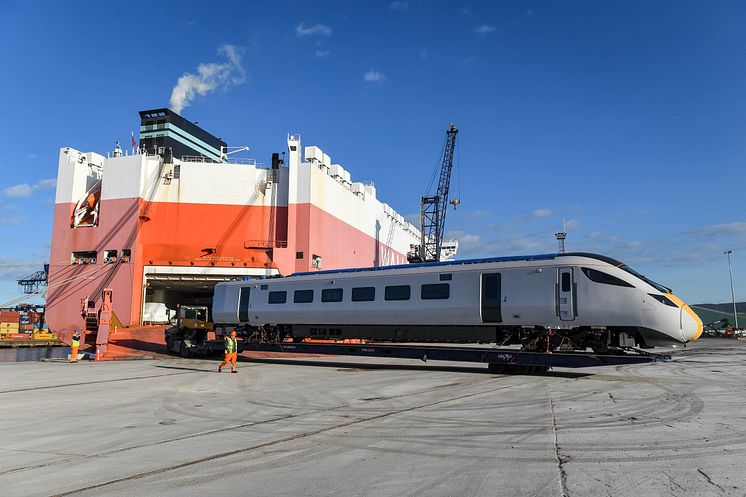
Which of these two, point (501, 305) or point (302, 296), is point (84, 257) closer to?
point (302, 296)

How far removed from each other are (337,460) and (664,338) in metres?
13.1

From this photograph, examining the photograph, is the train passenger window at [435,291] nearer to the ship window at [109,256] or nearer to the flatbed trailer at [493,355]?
the flatbed trailer at [493,355]

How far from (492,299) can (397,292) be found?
395 centimetres

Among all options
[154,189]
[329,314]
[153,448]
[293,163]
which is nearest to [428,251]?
[293,163]

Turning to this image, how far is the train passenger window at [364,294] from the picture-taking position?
848 inches

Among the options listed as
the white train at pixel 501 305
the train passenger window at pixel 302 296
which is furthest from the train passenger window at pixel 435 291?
the train passenger window at pixel 302 296

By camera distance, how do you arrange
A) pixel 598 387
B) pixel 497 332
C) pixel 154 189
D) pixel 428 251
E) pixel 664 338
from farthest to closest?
1. pixel 428 251
2. pixel 154 189
3. pixel 497 332
4. pixel 664 338
5. pixel 598 387

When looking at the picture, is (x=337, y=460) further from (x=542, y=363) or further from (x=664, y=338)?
(x=664, y=338)

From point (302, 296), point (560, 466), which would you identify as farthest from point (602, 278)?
point (302, 296)

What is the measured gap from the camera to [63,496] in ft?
18.5

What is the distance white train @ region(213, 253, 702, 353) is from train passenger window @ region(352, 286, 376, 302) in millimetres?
41

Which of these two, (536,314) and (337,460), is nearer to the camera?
(337,460)

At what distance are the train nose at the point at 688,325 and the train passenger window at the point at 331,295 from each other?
12.5 meters

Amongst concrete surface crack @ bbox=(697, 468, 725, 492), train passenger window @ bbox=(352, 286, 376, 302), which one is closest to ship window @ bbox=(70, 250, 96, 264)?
train passenger window @ bbox=(352, 286, 376, 302)
